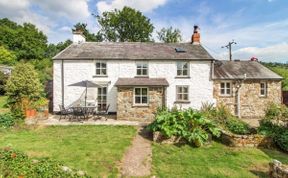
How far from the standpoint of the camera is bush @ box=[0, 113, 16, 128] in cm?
1341

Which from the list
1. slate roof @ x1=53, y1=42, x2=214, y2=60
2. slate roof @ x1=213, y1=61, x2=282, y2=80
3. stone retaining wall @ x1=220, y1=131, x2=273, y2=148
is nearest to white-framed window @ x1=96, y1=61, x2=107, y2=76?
slate roof @ x1=53, y1=42, x2=214, y2=60

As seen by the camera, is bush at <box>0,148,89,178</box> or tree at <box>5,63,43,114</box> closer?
bush at <box>0,148,89,178</box>

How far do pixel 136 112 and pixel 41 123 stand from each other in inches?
285

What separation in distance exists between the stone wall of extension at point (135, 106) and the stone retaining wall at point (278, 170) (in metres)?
10.8

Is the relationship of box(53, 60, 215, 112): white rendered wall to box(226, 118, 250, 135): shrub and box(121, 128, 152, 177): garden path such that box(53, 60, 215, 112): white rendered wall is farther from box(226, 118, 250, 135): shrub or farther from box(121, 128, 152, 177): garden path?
box(121, 128, 152, 177): garden path

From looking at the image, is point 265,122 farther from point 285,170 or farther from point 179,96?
point 179,96

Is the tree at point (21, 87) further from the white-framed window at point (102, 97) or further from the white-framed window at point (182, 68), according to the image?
the white-framed window at point (182, 68)

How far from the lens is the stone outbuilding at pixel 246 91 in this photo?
2088cm

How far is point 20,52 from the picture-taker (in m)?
55.8

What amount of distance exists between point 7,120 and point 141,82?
33.6ft

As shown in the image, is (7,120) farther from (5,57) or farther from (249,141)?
(5,57)

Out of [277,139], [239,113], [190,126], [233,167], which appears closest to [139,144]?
[190,126]

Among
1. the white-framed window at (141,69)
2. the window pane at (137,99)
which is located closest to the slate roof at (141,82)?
the white-framed window at (141,69)

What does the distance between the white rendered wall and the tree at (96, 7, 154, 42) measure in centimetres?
2993
